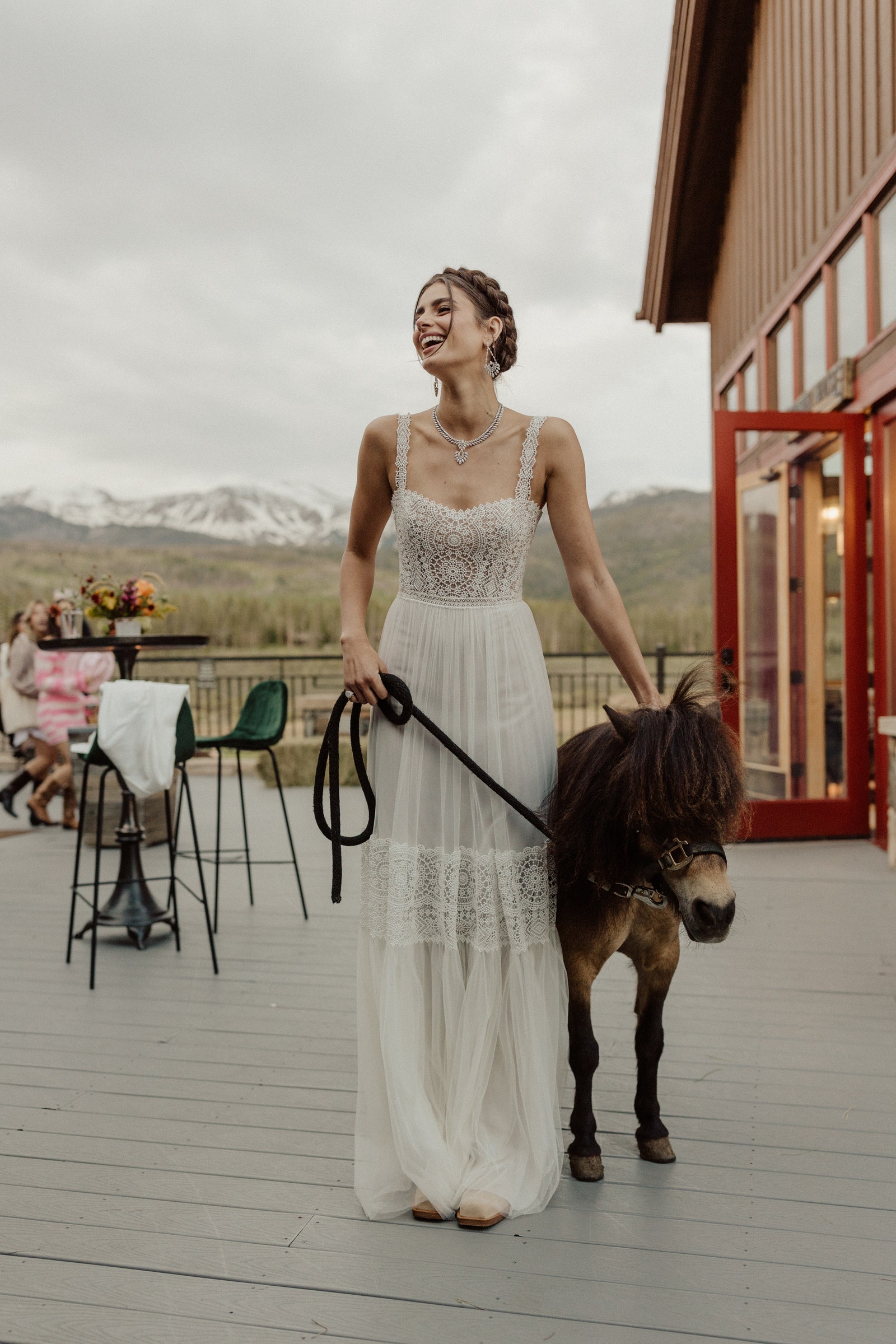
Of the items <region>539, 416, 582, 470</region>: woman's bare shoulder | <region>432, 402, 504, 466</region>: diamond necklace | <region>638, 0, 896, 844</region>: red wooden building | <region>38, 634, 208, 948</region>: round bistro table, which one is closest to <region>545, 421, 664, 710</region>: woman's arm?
<region>539, 416, 582, 470</region>: woman's bare shoulder

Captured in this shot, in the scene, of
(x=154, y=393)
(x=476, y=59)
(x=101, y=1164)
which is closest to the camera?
(x=101, y=1164)

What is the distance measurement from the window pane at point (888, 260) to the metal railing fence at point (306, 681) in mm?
1933

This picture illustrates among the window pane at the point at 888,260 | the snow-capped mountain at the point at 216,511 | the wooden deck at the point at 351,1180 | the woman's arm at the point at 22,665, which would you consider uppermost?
the snow-capped mountain at the point at 216,511

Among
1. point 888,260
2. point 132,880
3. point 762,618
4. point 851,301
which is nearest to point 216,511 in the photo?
point 762,618

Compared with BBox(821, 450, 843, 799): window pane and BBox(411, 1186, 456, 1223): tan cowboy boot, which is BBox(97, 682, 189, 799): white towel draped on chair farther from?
BBox(821, 450, 843, 799): window pane

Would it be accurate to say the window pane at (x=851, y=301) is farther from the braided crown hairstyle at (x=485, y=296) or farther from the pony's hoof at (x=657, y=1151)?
→ the pony's hoof at (x=657, y=1151)

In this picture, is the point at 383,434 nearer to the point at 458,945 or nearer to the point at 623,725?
the point at 623,725

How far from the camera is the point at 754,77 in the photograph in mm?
6836

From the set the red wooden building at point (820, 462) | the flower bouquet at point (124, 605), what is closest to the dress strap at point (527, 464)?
the flower bouquet at point (124, 605)

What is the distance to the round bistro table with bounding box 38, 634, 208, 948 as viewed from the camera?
360cm

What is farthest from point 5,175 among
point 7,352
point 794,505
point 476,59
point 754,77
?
point 794,505

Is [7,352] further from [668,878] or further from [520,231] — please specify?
[668,878]

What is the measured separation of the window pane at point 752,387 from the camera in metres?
7.03

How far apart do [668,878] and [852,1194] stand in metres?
0.74
